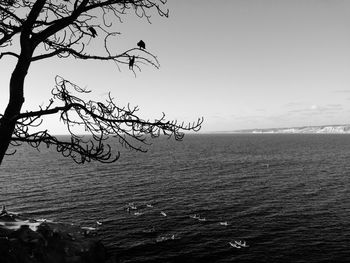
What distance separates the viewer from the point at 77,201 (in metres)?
58.5

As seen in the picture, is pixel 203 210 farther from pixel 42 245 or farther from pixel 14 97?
pixel 14 97

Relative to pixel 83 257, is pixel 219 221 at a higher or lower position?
lower

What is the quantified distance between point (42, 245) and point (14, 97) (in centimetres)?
2012

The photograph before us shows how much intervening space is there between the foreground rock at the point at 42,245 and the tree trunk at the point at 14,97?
16.1m

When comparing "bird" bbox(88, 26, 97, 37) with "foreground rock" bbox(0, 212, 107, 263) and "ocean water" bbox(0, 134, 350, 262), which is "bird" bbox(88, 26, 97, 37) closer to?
"foreground rock" bbox(0, 212, 107, 263)

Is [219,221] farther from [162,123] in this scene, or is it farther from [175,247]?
[162,123]

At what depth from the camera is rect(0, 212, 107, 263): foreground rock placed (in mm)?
20703

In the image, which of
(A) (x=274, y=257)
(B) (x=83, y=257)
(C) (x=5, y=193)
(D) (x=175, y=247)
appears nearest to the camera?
(B) (x=83, y=257)

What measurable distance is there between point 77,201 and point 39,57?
55.6 m

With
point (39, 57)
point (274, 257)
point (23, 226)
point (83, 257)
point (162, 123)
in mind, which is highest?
point (39, 57)

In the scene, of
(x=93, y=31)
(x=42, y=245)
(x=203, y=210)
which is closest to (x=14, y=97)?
(x=93, y=31)

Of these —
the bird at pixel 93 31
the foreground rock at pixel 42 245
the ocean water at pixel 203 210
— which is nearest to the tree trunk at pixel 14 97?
the bird at pixel 93 31

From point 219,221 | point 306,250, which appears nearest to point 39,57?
point 306,250

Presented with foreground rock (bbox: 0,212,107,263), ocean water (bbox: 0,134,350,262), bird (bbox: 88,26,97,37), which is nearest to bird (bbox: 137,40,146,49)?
bird (bbox: 88,26,97,37)
